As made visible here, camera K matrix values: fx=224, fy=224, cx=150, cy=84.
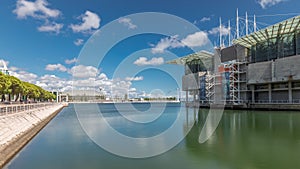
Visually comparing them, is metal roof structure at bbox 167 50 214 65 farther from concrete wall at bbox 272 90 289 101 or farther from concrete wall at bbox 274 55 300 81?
concrete wall at bbox 274 55 300 81

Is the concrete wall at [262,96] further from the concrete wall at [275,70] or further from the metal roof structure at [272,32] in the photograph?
the metal roof structure at [272,32]

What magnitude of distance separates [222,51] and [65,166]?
57075mm

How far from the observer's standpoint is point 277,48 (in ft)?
155

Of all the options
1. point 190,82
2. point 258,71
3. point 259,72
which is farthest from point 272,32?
point 190,82

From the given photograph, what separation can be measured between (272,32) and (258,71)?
8.40 metres

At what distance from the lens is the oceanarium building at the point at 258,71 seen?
43344 mm

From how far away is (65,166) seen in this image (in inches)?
388

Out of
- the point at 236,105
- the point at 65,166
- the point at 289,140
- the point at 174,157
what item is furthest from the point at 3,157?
the point at 236,105

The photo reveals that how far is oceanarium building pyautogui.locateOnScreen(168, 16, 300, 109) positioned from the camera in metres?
43.3

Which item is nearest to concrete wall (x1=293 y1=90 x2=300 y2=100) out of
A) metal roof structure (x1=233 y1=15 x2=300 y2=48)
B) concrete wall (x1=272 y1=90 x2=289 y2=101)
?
concrete wall (x1=272 y1=90 x2=289 y2=101)

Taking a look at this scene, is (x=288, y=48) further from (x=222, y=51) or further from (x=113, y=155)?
(x=113, y=155)

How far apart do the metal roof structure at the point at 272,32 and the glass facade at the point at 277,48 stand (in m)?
0.89

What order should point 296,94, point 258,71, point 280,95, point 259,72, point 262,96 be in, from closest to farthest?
1. point 296,94
2. point 280,95
3. point 259,72
4. point 258,71
5. point 262,96

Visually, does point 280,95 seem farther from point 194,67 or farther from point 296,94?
point 194,67
